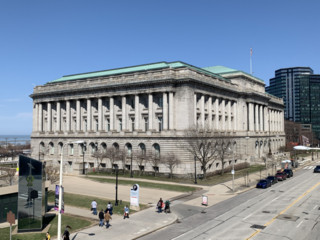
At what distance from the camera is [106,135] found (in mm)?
70438

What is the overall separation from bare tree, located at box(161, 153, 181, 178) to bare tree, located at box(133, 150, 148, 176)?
420 centimetres

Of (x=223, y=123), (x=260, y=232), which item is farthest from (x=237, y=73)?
(x=260, y=232)

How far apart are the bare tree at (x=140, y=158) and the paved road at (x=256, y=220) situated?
956 inches

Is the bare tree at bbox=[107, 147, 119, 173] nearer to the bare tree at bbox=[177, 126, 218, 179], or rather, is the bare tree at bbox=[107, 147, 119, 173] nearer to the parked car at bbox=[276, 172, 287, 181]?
the bare tree at bbox=[177, 126, 218, 179]

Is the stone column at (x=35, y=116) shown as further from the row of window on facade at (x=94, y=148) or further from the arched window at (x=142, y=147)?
the arched window at (x=142, y=147)

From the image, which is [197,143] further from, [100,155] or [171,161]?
[100,155]

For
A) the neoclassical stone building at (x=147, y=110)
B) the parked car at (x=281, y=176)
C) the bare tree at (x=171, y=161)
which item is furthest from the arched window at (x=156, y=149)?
the parked car at (x=281, y=176)

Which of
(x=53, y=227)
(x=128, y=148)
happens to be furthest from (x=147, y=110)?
(x=53, y=227)

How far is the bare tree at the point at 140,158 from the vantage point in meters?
61.0

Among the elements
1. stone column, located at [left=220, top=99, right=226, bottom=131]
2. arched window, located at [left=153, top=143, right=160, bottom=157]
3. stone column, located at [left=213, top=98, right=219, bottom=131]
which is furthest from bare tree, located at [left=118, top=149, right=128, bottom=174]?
stone column, located at [left=220, top=99, right=226, bottom=131]

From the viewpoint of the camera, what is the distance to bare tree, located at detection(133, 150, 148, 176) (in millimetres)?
60969

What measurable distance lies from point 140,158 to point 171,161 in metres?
7.90

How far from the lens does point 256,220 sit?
28.5 m

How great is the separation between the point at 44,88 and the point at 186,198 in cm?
6118
